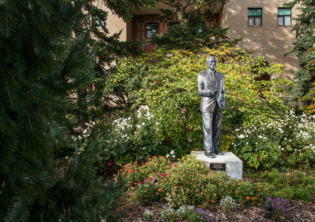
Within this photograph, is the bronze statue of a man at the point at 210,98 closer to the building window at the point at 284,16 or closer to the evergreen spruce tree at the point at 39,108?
the evergreen spruce tree at the point at 39,108

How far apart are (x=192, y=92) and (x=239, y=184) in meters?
4.01

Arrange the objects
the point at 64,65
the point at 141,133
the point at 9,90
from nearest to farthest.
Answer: the point at 9,90 → the point at 64,65 → the point at 141,133

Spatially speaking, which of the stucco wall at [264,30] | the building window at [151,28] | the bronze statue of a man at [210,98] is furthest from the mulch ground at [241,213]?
the building window at [151,28]

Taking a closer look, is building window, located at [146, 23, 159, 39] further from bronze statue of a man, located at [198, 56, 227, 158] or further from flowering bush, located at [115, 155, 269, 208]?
flowering bush, located at [115, 155, 269, 208]

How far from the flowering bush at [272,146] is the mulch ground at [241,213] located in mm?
2298

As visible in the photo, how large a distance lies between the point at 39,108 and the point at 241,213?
164 inches

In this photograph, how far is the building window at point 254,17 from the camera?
19.4 m

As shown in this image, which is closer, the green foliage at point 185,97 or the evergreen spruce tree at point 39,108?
the evergreen spruce tree at point 39,108

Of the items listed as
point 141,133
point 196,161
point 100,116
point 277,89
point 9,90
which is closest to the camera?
point 9,90

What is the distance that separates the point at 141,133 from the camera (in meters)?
7.00

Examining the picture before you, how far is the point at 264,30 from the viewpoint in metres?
19.3

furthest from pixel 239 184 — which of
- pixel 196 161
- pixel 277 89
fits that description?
pixel 277 89

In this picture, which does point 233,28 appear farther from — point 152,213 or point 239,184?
point 152,213

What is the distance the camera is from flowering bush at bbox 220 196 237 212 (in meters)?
4.23
